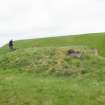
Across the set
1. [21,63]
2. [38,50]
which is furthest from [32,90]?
[38,50]

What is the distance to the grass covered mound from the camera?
137 feet

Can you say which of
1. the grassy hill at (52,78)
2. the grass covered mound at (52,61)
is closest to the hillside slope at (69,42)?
the grassy hill at (52,78)

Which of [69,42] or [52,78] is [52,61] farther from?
[69,42]

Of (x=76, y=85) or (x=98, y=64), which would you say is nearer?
(x=76, y=85)

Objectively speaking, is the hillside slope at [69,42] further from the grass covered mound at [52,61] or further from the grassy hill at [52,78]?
the grass covered mound at [52,61]

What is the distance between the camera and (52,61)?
146 ft

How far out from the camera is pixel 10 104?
1147 inches

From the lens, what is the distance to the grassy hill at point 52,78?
3025 cm

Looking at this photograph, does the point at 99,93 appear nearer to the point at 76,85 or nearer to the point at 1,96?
the point at 76,85

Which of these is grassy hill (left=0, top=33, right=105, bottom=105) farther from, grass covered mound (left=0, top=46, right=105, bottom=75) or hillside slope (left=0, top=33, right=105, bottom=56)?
hillside slope (left=0, top=33, right=105, bottom=56)

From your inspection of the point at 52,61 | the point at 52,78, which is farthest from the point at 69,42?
the point at 52,78

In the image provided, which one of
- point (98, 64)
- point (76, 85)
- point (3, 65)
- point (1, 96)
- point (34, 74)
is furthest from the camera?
point (3, 65)

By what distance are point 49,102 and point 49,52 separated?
19.8m

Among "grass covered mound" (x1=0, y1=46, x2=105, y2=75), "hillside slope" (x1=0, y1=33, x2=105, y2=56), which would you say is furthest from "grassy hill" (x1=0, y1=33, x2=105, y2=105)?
"hillside slope" (x1=0, y1=33, x2=105, y2=56)
